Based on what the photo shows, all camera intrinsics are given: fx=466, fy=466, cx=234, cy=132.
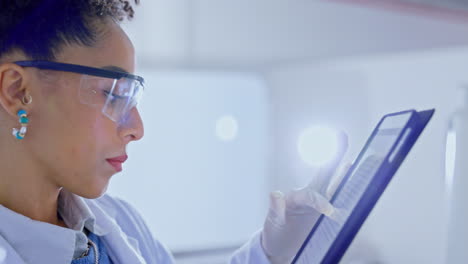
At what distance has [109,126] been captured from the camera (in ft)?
2.77

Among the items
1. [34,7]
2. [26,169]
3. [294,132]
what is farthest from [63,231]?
[294,132]

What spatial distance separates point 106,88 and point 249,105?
1.29 metres

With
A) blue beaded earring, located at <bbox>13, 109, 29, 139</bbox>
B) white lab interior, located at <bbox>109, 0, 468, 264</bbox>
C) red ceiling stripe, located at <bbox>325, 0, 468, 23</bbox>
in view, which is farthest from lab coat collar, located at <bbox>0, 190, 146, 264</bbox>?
red ceiling stripe, located at <bbox>325, 0, 468, 23</bbox>

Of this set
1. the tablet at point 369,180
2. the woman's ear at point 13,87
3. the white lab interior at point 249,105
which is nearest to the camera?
the tablet at point 369,180

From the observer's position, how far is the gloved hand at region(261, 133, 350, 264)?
0.86 meters

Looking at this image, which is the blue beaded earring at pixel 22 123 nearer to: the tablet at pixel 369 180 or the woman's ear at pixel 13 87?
the woman's ear at pixel 13 87

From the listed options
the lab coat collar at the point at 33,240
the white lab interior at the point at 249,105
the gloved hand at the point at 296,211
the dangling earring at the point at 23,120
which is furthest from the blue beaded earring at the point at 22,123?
the white lab interior at the point at 249,105

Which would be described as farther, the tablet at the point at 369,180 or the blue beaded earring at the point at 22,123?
the blue beaded earring at the point at 22,123

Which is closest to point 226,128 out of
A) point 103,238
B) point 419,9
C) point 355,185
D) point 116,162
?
point 419,9

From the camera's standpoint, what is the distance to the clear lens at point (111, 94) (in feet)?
2.73

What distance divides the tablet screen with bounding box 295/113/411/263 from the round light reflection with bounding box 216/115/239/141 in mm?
1233

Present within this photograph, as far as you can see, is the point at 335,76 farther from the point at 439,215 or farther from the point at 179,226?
the point at 179,226

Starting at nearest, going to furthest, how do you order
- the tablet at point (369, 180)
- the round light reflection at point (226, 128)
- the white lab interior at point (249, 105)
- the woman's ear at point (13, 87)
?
the tablet at point (369, 180) → the woman's ear at point (13, 87) → the white lab interior at point (249, 105) → the round light reflection at point (226, 128)

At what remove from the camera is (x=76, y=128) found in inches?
32.5
